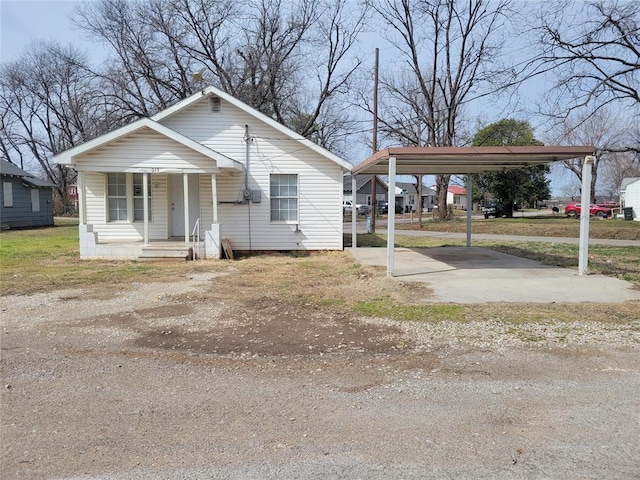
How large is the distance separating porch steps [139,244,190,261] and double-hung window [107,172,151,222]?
2.18m

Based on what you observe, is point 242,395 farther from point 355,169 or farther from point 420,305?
point 355,169

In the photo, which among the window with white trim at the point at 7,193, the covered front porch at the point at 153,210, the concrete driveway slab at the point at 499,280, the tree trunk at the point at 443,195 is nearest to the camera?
the concrete driveway slab at the point at 499,280

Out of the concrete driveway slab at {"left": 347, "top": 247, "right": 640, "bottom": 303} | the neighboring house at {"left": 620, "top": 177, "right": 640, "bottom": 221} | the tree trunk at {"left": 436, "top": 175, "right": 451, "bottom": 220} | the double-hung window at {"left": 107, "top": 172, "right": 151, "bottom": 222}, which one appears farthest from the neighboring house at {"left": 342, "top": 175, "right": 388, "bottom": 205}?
the concrete driveway slab at {"left": 347, "top": 247, "right": 640, "bottom": 303}

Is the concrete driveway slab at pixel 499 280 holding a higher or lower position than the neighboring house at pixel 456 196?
lower

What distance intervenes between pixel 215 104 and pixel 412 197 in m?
60.5

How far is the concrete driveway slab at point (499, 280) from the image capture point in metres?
7.70

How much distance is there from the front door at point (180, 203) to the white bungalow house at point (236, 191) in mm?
31

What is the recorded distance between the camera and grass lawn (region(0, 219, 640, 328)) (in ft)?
22.2

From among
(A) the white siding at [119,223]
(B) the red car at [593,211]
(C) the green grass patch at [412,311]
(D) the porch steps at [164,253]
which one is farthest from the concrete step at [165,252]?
(B) the red car at [593,211]

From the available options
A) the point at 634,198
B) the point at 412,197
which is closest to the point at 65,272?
the point at 634,198

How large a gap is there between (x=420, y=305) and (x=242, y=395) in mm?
3837

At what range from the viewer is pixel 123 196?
1480 centimetres

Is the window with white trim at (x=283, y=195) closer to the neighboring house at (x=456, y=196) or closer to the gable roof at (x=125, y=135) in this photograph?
the gable roof at (x=125, y=135)

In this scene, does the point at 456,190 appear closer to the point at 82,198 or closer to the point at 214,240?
the point at 214,240
